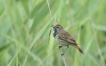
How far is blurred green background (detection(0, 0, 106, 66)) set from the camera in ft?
9.63

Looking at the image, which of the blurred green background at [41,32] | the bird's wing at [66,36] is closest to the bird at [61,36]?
the bird's wing at [66,36]

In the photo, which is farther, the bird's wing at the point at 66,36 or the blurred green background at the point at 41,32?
the blurred green background at the point at 41,32

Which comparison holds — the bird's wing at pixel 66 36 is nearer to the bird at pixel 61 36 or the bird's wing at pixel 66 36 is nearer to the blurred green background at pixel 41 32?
the bird at pixel 61 36

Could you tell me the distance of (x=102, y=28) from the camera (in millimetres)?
3609

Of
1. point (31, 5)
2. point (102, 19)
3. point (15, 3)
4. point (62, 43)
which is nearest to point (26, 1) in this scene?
point (31, 5)

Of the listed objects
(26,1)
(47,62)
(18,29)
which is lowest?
(47,62)

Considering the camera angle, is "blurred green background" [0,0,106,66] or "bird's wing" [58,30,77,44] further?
"blurred green background" [0,0,106,66]

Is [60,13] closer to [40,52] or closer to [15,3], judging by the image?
[40,52]

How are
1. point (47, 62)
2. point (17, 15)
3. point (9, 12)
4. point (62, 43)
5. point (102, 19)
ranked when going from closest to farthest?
1. point (62, 43)
2. point (47, 62)
3. point (9, 12)
4. point (17, 15)
5. point (102, 19)

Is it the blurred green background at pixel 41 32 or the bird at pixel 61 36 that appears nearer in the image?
the bird at pixel 61 36

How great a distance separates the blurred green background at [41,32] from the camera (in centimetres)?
294

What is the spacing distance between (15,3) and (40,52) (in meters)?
0.56

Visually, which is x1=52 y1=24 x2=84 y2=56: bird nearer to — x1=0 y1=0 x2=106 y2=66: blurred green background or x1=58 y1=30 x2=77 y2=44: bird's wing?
x1=58 y1=30 x2=77 y2=44: bird's wing

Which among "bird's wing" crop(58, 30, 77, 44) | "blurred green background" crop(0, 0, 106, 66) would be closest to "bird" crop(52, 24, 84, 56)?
"bird's wing" crop(58, 30, 77, 44)
